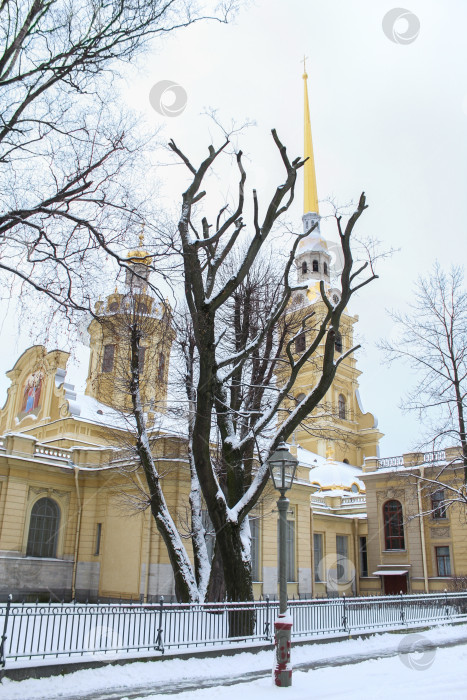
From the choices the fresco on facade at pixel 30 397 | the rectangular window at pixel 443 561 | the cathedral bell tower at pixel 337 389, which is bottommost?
the rectangular window at pixel 443 561

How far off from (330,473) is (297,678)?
38.5 metres

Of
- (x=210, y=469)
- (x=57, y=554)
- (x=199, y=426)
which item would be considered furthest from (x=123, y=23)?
(x=57, y=554)

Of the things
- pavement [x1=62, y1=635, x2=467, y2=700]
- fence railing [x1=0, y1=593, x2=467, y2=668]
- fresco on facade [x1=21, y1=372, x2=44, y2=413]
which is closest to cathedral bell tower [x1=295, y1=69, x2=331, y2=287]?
fresco on facade [x1=21, y1=372, x2=44, y2=413]

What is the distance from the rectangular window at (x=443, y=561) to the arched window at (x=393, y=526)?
241 centimetres

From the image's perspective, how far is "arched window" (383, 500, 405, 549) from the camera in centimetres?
3403

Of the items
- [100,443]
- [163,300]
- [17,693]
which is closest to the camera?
[17,693]

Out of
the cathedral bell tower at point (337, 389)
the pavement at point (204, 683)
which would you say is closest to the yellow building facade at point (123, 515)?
the pavement at point (204, 683)

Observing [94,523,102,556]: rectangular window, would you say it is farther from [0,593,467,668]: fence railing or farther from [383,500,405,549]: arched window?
[383,500,405,549]: arched window

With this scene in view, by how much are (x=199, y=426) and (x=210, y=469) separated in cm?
115

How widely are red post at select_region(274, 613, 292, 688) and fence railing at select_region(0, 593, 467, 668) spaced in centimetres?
260

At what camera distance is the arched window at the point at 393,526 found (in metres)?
34.0

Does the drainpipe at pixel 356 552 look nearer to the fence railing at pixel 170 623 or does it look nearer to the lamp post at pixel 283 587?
the fence railing at pixel 170 623

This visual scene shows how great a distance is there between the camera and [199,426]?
12312mm

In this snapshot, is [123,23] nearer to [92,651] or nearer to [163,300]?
[163,300]
